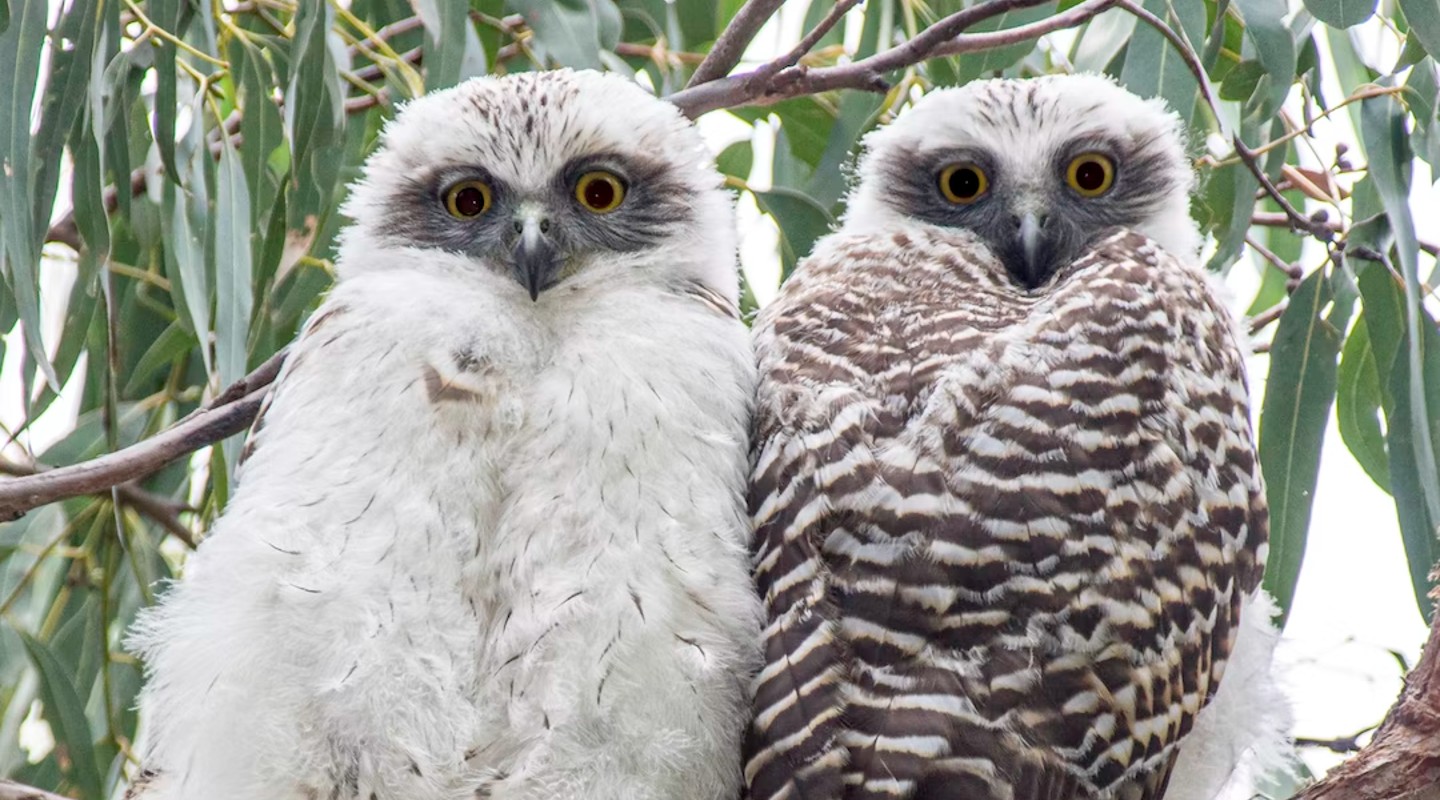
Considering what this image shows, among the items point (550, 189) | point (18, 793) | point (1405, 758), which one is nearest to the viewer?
point (1405, 758)

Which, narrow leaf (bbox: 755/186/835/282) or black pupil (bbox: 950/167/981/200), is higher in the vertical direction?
black pupil (bbox: 950/167/981/200)

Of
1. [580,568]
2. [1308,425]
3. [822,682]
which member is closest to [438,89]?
[580,568]

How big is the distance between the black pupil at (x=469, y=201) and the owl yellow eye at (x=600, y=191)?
0.47 feet

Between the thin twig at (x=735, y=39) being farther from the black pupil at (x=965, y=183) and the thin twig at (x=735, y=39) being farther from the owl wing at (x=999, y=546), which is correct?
the owl wing at (x=999, y=546)

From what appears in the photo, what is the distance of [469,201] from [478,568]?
733 mm

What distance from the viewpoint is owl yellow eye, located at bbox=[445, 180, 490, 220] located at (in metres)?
2.71

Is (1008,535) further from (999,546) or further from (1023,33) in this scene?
(1023,33)

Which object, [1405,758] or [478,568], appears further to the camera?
[478,568]

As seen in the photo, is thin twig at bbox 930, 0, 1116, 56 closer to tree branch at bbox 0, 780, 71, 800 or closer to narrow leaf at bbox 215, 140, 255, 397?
narrow leaf at bbox 215, 140, 255, 397

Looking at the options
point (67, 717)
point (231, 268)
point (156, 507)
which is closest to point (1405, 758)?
point (231, 268)

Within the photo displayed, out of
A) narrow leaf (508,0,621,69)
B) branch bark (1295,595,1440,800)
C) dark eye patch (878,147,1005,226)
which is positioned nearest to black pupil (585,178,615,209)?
narrow leaf (508,0,621,69)

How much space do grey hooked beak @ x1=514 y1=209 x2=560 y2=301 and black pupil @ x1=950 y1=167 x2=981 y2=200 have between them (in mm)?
751

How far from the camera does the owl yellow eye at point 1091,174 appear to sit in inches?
117

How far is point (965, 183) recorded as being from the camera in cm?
300
